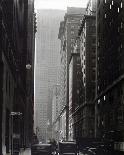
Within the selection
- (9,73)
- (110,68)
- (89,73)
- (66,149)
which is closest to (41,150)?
(66,149)

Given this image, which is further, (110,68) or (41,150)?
(110,68)

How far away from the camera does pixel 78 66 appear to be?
171500 mm

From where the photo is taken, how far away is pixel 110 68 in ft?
286

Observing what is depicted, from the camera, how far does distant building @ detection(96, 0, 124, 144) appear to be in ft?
252

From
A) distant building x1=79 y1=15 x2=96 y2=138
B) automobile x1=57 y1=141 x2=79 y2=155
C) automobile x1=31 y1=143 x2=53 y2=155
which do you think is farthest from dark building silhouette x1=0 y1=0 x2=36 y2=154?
distant building x1=79 y1=15 x2=96 y2=138

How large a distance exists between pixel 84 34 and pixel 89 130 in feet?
112

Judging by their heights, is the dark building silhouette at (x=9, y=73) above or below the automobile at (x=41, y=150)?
above

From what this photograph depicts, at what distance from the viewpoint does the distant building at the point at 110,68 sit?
76681 mm

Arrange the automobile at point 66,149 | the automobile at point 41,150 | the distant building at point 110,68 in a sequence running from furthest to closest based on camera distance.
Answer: the distant building at point 110,68 < the automobile at point 66,149 < the automobile at point 41,150

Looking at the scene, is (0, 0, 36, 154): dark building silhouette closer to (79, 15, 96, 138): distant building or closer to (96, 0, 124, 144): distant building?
(96, 0, 124, 144): distant building

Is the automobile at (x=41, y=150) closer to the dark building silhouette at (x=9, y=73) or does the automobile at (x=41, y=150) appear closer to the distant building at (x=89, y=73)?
the dark building silhouette at (x=9, y=73)

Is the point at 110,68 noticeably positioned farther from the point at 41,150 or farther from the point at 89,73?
the point at 41,150

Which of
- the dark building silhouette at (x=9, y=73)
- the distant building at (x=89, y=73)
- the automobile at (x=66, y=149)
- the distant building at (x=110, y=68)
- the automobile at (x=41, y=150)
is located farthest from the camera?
the distant building at (x=89, y=73)

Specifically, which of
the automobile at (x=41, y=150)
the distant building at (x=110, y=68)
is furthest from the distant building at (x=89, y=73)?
the automobile at (x=41, y=150)
